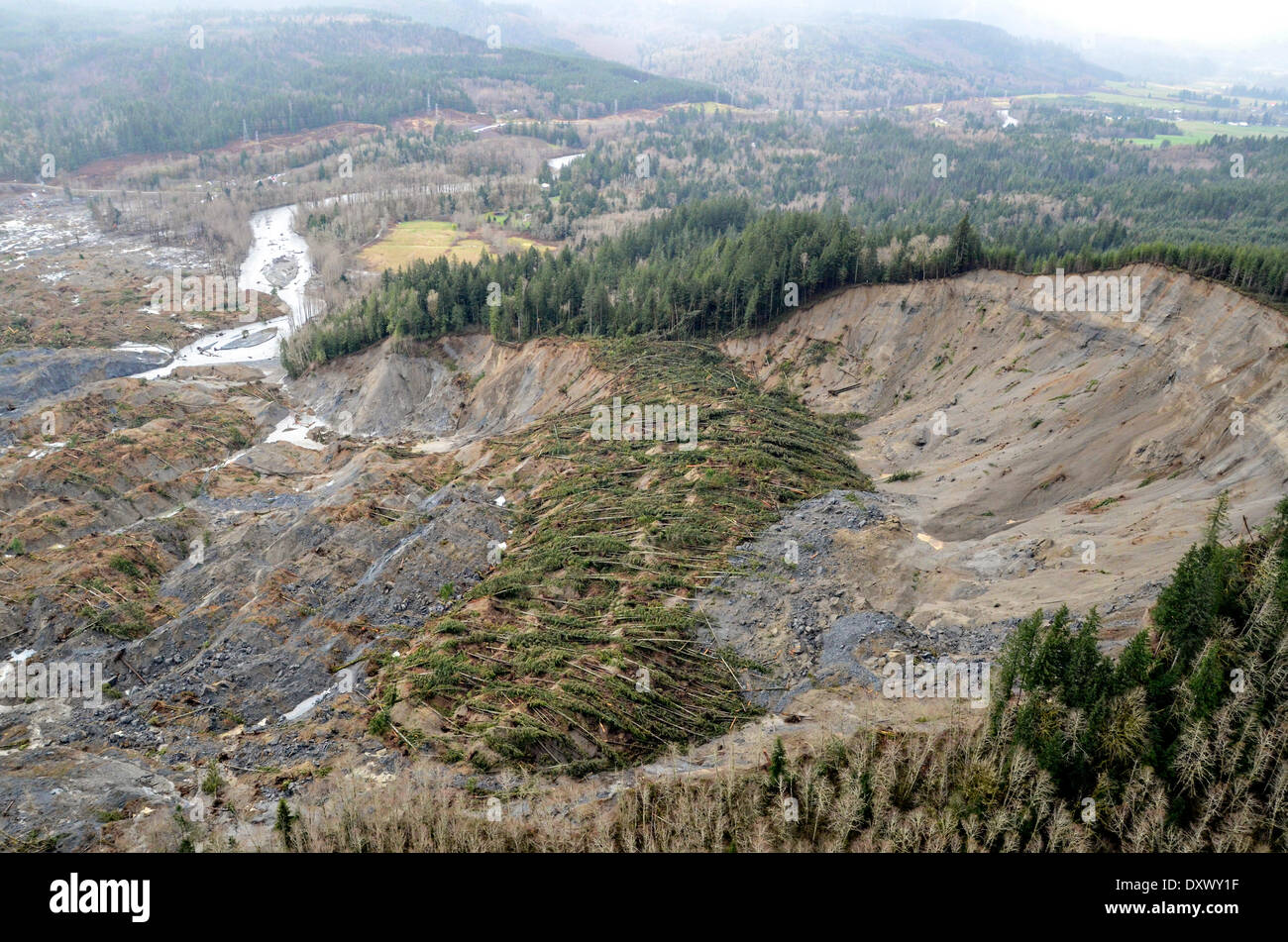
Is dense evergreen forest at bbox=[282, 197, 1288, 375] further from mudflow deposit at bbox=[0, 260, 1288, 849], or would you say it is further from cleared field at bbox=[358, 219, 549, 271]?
cleared field at bbox=[358, 219, 549, 271]

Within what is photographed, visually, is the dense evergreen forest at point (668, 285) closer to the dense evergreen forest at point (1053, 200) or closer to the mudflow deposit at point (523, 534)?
the mudflow deposit at point (523, 534)

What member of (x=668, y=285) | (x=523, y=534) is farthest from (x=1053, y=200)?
(x=523, y=534)

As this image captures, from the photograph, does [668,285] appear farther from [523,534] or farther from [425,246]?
[425,246]

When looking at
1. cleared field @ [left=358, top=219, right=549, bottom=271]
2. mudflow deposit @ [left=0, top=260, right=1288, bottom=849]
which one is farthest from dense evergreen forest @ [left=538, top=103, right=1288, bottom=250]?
mudflow deposit @ [left=0, top=260, right=1288, bottom=849]

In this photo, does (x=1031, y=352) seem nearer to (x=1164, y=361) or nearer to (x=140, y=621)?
(x=1164, y=361)

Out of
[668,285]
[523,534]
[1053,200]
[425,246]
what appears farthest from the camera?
[1053,200]

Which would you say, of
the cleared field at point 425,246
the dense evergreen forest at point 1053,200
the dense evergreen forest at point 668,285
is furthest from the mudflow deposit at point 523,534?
the cleared field at point 425,246
